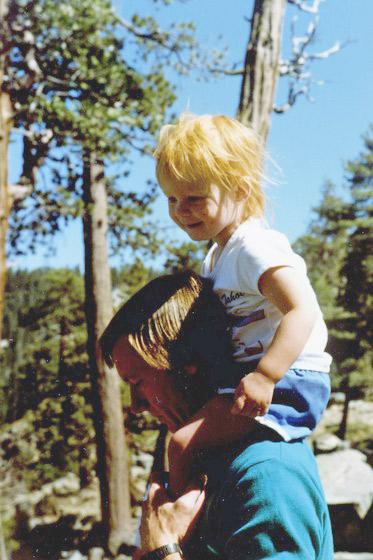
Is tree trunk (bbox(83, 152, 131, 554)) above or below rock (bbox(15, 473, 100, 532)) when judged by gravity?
above

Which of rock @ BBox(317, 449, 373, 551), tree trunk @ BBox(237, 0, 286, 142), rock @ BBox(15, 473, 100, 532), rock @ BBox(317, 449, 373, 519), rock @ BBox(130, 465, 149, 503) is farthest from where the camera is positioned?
rock @ BBox(15, 473, 100, 532)

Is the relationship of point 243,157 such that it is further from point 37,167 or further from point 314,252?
point 314,252

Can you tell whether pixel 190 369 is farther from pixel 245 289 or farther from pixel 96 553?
pixel 96 553

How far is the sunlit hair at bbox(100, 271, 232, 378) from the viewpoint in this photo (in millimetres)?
1558

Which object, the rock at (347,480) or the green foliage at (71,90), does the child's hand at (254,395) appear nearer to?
the green foliage at (71,90)

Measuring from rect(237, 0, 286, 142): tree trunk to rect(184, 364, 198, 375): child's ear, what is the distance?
263 centimetres

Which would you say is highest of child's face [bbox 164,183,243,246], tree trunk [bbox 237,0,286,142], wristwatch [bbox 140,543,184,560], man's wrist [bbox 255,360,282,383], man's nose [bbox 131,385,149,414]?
tree trunk [bbox 237,0,286,142]

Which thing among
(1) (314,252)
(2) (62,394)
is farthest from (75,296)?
(1) (314,252)

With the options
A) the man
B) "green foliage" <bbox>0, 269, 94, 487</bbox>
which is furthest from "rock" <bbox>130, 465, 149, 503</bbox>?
the man

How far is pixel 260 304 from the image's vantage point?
1530mm

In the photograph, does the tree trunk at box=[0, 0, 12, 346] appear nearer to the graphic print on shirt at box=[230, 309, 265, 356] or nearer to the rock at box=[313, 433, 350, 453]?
the graphic print on shirt at box=[230, 309, 265, 356]

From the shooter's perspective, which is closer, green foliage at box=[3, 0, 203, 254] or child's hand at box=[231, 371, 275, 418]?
child's hand at box=[231, 371, 275, 418]

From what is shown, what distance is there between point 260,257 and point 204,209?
0.28 metres

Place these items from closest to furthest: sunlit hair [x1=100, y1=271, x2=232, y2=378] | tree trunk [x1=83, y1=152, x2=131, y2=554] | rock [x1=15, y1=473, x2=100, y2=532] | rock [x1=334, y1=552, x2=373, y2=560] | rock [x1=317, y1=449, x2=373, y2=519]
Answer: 1. sunlit hair [x1=100, y1=271, x2=232, y2=378]
2. tree trunk [x1=83, y1=152, x2=131, y2=554]
3. rock [x1=334, y1=552, x2=373, y2=560]
4. rock [x1=317, y1=449, x2=373, y2=519]
5. rock [x1=15, y1=473, x2=100, y2=532]
